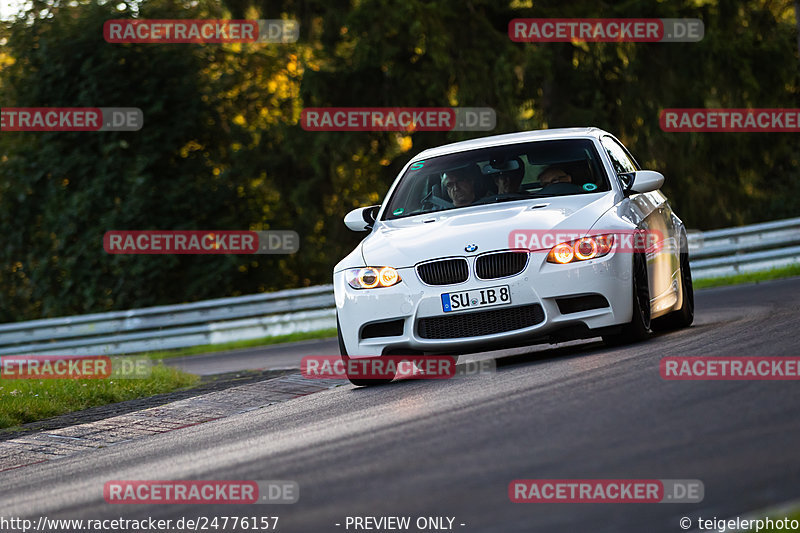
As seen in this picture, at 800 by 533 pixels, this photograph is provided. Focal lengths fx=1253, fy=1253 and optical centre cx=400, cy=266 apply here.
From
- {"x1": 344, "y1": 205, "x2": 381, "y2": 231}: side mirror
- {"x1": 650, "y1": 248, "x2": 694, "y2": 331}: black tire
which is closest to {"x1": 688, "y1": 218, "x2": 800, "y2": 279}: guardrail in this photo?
{"x1": 650, "y1": 248, "x2": 694, "y2": 331}: black tire

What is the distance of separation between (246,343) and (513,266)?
13.1 m

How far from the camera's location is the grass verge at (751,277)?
1838 cm

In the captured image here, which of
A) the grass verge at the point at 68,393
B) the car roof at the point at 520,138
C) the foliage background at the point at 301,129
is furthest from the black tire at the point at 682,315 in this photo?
the foliage background at the point at 301,129

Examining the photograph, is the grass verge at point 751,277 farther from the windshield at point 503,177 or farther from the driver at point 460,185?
the driver at point 460,185

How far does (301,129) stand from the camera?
1113 inches

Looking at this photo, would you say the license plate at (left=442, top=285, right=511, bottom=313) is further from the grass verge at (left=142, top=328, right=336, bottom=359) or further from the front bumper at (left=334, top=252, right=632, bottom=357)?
the grass verge at (left=142, top=328, right=336, bottom=359)

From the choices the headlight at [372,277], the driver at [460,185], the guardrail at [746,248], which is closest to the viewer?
the headlight at [372,277]

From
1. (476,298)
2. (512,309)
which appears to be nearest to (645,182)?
(512,309)

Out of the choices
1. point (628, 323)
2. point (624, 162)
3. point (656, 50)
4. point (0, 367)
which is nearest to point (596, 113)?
point (656, 50)

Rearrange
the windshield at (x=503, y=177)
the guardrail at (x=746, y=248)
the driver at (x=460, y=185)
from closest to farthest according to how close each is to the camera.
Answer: the windshield at (x=503, y=177) → the driver at (x=460, y=185) → the guardrail at (x=746, y=248)

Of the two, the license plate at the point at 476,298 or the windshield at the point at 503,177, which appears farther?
the windshield at the point at 503,177

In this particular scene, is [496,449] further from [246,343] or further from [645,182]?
[246,343]

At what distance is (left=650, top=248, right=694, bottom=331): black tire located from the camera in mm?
10297

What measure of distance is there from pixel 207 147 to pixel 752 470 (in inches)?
1079
